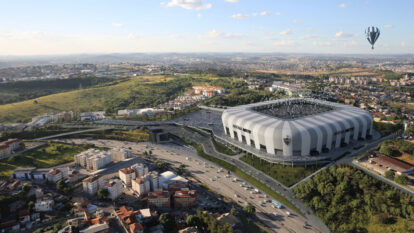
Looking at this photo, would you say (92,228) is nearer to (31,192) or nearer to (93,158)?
(31,192)

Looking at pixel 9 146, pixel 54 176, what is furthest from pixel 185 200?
pixel 9 146

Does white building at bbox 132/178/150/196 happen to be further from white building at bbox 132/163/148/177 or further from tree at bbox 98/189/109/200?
tree at bbox 98/189/109/200

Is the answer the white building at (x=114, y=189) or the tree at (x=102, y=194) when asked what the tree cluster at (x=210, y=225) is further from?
the tree at (x=102, y=194)

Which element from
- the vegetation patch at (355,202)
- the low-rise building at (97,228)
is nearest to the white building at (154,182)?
the low-rise building at (97,228)

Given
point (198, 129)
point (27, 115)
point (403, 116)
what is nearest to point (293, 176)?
point (198, 129)

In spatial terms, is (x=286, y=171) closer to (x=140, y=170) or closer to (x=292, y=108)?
(x=292, y=108)

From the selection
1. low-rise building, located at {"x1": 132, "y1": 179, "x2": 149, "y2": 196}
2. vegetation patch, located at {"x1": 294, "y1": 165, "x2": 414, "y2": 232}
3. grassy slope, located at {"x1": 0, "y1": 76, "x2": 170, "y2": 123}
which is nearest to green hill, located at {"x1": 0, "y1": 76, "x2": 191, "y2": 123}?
grassy slope, located at {"x1": 0, "y1": 76, "x2": 170, "y2": 123}
